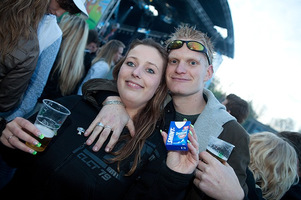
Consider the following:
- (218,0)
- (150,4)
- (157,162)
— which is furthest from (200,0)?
(157,162)

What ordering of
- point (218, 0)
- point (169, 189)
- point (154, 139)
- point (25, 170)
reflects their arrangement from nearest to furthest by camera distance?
point (169, 189)
point (25, 170)
point (154, 139)
point (218, 0)

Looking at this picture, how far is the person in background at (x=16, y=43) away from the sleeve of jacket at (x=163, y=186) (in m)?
1.48

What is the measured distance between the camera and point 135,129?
167 cm

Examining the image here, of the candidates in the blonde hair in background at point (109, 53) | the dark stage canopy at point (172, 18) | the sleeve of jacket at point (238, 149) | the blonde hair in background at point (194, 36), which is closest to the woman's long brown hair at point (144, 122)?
the blonde hair in background at point (194, 36)

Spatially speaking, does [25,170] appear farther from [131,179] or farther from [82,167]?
[131,179]

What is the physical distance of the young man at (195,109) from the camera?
5.12 feet

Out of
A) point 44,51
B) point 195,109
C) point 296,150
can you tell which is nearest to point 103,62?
point 44,51

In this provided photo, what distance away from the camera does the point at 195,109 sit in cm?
212

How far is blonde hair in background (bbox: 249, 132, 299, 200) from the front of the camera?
2348mm

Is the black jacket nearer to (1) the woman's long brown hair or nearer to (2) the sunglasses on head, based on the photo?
(1) the woman's long brown hair

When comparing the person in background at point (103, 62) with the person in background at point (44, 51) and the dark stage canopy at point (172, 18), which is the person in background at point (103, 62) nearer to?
the person in background at point (44, 51)

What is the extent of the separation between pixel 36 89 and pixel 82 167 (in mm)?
1485

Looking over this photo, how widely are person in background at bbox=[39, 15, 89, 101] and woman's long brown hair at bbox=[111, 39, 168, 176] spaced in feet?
3.41

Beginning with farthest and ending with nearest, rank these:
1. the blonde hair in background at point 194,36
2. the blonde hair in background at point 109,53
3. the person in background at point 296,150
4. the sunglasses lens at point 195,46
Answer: the blonde hair in background at point 109,53
the person in background at point 296,150
the blonde hair in background at point 194,36
the sunglasses lens at point 195,46
